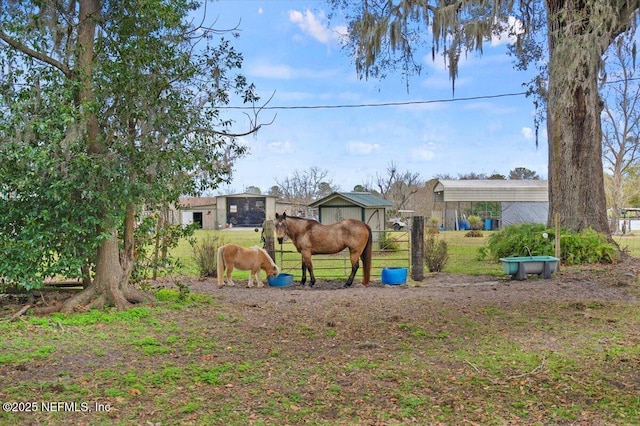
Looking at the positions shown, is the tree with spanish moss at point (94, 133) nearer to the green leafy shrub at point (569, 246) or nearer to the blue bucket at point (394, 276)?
the blue bucket at point (394, 276)

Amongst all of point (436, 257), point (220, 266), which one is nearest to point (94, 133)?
point (220, 266)

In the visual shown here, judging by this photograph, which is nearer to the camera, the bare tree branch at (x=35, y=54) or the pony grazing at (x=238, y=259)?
the bare tree branch at (x=35, y=54)

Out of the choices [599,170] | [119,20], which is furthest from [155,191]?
[599,170]

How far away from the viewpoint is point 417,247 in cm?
1090

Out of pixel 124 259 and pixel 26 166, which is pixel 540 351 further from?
pixel 26 166

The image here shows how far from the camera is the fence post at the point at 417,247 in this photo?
10.9m

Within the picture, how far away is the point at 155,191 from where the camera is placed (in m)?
7.01

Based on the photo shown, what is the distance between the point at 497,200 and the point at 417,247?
89.7 feet

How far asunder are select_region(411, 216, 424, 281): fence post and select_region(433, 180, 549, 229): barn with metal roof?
83.9ft

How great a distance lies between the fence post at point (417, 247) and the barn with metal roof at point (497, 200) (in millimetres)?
25578

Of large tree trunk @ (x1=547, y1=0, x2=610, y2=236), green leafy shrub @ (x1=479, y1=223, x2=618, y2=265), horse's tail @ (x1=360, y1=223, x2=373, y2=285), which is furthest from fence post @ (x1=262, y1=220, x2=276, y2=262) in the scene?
large tree trunk @ (x1=547, y1=0, x2=610, y2=236)

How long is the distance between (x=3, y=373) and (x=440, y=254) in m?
9.77

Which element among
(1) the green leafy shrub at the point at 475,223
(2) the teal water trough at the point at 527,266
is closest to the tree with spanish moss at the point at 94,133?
(2) the teal water trough at the point at 527,266

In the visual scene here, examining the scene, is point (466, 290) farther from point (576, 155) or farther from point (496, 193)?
point (496, 193)
